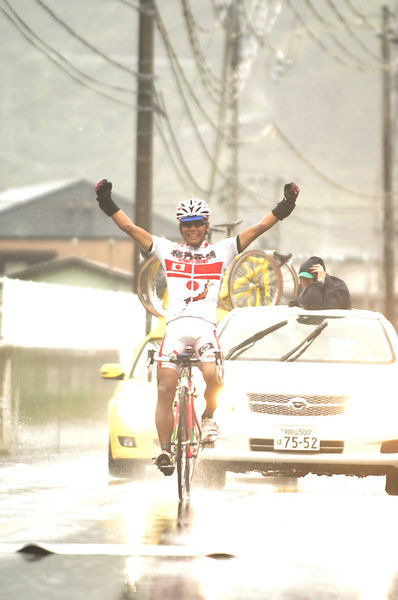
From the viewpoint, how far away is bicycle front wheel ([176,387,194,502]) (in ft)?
35.9

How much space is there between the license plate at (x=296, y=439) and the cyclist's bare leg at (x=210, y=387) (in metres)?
0.76

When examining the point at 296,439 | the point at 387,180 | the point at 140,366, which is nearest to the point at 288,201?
the point at 296,439

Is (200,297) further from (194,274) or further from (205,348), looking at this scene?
(205,348)

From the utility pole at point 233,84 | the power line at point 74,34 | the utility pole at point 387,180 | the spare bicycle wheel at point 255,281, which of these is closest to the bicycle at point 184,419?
the spare bicycle wheel at point 255,281

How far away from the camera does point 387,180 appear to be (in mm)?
53094

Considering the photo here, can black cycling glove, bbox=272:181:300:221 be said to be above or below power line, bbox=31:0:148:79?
below

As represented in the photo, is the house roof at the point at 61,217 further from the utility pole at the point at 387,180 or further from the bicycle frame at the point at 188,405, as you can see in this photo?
the bicycle frame at the point at 188,405

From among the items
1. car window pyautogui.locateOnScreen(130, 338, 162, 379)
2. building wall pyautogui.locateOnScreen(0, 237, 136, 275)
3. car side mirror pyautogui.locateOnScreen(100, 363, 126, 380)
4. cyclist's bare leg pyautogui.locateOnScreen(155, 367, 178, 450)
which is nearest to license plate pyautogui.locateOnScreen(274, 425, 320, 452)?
cyclist's bare leg pyautogui.locateOnScreen(155, 367, 178, 450)

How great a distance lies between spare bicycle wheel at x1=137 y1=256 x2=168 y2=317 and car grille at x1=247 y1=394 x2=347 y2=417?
4.19 m

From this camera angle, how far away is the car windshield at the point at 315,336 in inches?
523

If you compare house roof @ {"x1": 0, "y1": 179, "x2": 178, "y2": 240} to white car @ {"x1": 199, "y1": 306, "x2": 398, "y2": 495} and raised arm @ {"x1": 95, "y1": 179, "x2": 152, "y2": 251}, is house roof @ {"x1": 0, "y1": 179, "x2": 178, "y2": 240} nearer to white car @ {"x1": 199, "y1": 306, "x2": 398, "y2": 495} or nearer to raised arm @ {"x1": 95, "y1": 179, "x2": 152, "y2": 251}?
white car @ {"x1": 199, "y1": 306, "x2": 398, "y2": 495}

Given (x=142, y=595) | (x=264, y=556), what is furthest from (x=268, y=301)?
(x=142, y=595)

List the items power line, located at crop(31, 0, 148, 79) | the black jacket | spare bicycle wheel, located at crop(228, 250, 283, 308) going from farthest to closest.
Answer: power line, located at crop(31, 0, 148, 79)
spare bicycle wheel, located at crop(228, 250, 283, 308)
the black jacket

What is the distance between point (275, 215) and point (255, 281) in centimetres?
567
